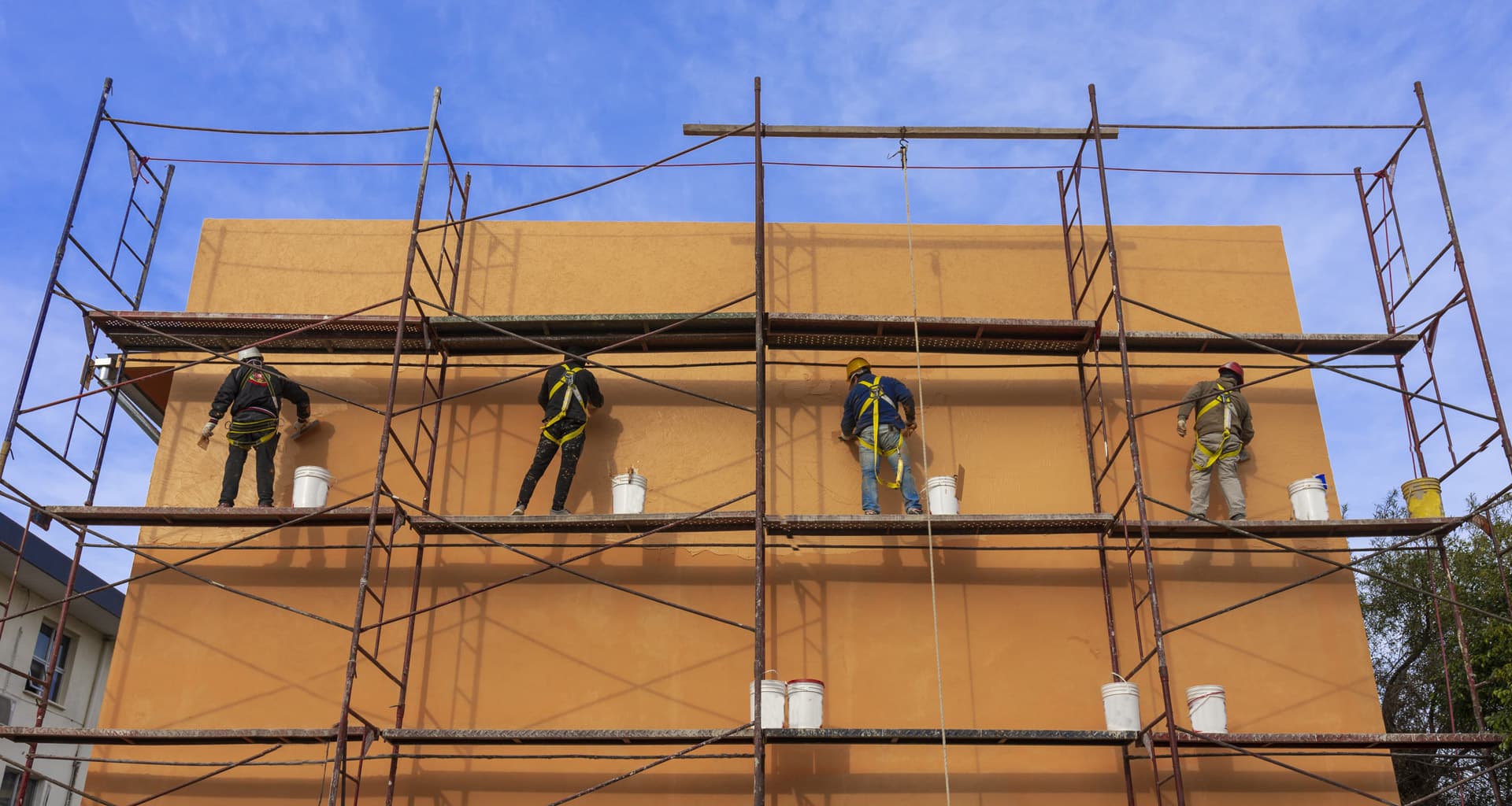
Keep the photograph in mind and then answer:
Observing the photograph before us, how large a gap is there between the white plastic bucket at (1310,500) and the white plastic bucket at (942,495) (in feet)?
8.17

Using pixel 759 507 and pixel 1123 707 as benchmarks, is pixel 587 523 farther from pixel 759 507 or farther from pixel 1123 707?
pixel 1123 707

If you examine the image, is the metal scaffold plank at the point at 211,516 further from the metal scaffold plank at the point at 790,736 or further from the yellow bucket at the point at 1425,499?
the yellow bucket at the point at 1425,499

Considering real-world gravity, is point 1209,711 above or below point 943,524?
below

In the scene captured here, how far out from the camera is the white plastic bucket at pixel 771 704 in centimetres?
810

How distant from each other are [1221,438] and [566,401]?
4781 mm

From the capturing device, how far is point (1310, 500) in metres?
9.18

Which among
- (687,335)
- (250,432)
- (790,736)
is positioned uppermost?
(687,335)

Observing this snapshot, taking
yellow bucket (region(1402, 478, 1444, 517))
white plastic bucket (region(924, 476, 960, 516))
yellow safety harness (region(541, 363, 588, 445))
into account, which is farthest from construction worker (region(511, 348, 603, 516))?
yellow bucket (region(1402, 478, 1444, 517))

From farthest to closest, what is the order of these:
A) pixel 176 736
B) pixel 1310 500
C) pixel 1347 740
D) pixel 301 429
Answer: pixel 301 429, pixel 1310 500, pixel 176 736, pixel 1347 740

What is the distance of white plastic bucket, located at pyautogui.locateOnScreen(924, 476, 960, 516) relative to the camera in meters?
8.98

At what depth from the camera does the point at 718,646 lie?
9.15 metres

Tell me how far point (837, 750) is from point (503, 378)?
390cm

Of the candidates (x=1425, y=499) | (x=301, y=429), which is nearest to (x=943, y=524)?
(x=1425, y=499)

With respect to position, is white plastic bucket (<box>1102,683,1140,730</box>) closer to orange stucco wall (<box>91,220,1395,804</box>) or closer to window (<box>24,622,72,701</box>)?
orange stucco wall (<box>91,220,1395,804</box>)
